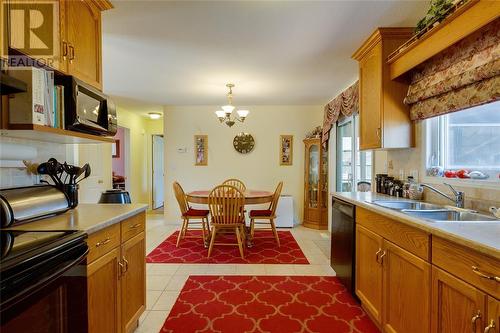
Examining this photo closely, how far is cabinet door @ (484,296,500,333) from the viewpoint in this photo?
945mm

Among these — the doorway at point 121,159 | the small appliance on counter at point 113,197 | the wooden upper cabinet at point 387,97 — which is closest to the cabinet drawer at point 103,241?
the small appliance on counter at point 113,197

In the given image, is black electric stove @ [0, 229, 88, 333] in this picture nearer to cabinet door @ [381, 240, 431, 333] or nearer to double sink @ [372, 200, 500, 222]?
cabinet door @ [381, 240, 431, 333]

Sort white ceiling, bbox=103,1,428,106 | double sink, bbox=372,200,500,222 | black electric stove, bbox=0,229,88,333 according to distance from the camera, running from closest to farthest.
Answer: black electric stove, bbox=0,229,88,333
double sink, bbox=372,200,500,222
white ceiling, bbox=103,1,428,106

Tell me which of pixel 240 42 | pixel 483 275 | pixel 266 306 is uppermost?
pixel 240 42

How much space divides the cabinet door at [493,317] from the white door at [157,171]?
6458mm

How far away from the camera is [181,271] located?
2.93 m

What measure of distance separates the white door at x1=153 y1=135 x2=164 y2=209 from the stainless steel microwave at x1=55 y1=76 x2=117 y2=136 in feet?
16.1

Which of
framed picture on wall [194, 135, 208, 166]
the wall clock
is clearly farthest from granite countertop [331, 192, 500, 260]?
framed picture on wall [194, 135, 208, 166]

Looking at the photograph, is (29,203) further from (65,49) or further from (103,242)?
(65,49)

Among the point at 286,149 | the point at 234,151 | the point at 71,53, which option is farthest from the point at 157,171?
the point at 71,53

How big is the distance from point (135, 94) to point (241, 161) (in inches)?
84.6

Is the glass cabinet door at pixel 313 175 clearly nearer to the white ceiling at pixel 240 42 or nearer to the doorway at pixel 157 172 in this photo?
the white ceiling at pixel 240 42

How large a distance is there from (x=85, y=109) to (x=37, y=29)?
0.45m

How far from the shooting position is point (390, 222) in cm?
167
